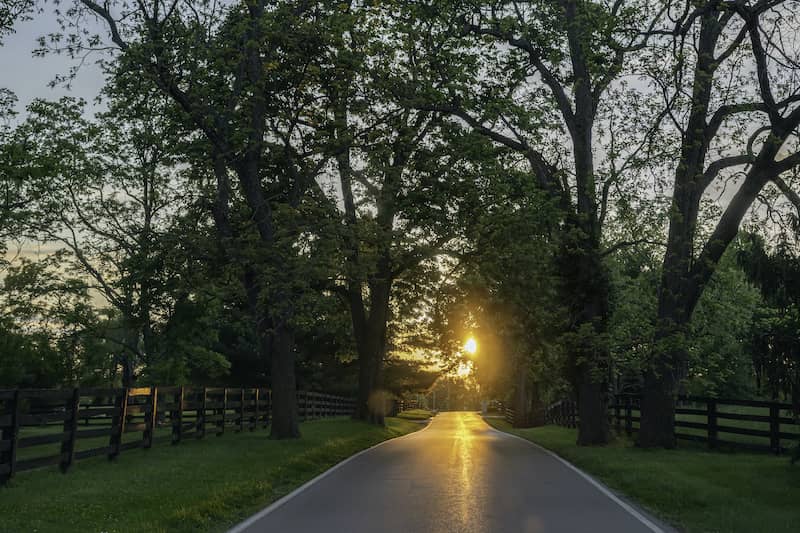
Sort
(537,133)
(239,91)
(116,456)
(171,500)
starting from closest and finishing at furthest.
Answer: (171,500) < (116,456) < (239,91) < (537,133)

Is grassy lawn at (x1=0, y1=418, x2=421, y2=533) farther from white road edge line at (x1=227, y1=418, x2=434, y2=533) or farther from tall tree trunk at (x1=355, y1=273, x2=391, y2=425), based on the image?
tall tree trunk at (x1=355, y1=273, x2=391, y2=425)

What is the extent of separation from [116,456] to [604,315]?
14.2 m

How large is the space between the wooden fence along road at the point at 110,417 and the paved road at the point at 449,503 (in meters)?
4.20

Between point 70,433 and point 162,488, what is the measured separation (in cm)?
292

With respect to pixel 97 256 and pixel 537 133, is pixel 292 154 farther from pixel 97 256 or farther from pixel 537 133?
pixel 97 256

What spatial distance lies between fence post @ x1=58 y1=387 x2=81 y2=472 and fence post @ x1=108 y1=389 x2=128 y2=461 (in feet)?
6.20

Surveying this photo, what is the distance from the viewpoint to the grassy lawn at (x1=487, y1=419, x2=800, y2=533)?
10227 millimetres

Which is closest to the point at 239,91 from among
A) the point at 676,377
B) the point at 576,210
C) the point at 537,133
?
the point at 537,133

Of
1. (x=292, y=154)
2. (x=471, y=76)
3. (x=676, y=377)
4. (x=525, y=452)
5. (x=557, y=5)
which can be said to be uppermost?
(x=557, y=5)

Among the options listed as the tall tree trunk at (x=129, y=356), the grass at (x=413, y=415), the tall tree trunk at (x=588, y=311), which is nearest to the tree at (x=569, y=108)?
the tall tree trunk at (x=588, y=311)

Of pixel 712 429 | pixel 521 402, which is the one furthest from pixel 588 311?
pixel 521 402

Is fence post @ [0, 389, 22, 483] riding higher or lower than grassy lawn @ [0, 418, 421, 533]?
higher

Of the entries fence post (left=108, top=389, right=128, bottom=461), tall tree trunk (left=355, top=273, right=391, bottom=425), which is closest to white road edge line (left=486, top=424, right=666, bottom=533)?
fence post (left=108, top=389, right=128, bottom=461)

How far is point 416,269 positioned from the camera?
3291 cm
